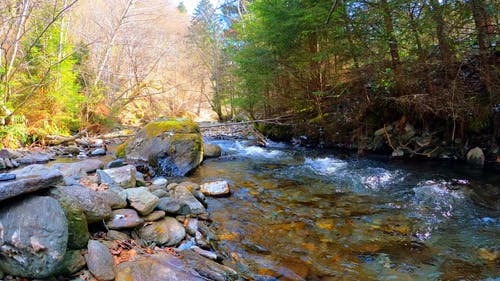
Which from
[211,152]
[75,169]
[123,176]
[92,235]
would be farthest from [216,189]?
[211,152]

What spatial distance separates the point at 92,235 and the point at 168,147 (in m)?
3.93

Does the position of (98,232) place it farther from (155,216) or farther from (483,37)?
(483,37)

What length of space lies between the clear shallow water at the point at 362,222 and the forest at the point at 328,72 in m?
1.47

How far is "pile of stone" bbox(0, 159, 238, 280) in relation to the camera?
2.08m

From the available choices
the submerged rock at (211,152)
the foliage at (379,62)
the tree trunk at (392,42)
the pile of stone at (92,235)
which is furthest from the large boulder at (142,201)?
the tree trunk at (392,42)

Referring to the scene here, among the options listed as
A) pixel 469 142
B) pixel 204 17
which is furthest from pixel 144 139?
pixel 204 17

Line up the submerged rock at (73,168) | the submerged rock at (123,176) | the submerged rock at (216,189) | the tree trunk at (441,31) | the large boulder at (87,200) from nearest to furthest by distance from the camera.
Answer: the large boulder at (87,200) → the submerged rock at (123,176) → the submerged rock at (73,168) → the submerged rock at (216,189) → the tree trunk at (441,31)

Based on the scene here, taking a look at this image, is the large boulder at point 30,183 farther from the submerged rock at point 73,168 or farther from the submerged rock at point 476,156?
the submerged rock at point 476,156

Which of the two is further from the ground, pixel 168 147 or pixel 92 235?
pixel 168 147

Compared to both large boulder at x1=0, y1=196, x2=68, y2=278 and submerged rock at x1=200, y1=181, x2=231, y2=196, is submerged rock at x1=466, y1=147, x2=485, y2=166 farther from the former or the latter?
large boulder at x1=0, y1=196, x2=68, y2=278

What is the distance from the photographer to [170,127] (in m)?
7.08

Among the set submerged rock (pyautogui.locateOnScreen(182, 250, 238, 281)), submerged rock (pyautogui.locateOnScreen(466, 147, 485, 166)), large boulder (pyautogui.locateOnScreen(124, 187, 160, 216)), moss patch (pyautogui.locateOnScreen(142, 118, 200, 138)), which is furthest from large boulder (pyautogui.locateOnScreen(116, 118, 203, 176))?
submerged rock (pyautogui.locateOnScreen(466, 147, 485, 166))

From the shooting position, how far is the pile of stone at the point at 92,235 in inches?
81.8

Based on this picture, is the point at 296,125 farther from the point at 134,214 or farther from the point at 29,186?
the point at 29,186
